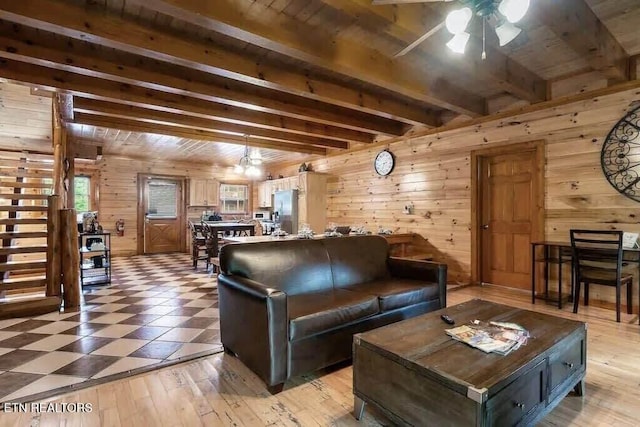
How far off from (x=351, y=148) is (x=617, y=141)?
13.6 feet

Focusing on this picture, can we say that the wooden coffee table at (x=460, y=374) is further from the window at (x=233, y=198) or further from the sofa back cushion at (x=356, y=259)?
the window at (x=233, y=198)

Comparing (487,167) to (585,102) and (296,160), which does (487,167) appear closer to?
(585,102)

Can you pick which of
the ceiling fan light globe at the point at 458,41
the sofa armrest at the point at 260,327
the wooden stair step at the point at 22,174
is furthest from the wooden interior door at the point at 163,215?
the ceiling fan light globe at the point at 458,41

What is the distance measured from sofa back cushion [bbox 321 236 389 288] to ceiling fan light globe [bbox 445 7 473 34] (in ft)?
6.41

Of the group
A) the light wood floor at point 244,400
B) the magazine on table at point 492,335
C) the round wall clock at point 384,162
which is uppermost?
the round wall clock at point 384,162

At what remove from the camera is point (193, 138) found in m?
5.87

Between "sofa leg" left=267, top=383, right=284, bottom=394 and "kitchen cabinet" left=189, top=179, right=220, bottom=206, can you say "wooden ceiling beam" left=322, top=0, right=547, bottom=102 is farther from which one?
"kitchen cabinet" left=189, top=179, right=220, bottom=206

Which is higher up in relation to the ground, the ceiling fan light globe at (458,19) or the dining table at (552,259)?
the ceiling fan light globe at (458,19)

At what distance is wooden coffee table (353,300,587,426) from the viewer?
1.33 m

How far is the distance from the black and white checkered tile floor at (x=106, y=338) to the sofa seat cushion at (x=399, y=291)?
1329 mm

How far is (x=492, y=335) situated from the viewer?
1.74 metres

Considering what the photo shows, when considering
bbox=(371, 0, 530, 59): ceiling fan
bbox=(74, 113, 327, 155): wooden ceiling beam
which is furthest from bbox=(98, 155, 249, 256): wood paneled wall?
bbox=(371, 0, 530, 59): ceiling fan

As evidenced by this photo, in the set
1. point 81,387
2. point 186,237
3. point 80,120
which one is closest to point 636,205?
point 81,387

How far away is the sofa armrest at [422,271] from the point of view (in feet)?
9.85
